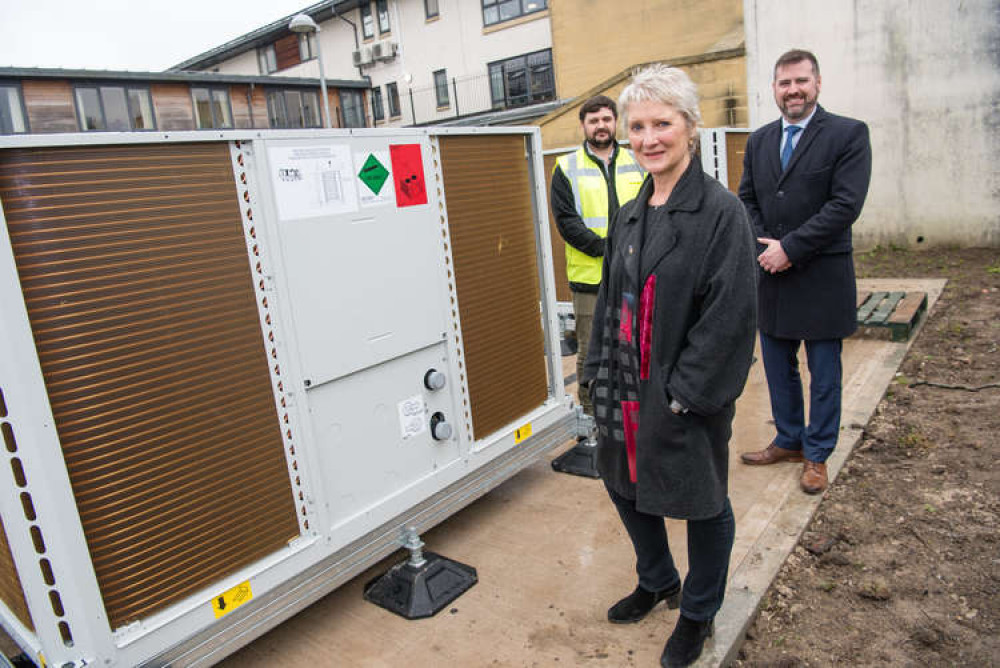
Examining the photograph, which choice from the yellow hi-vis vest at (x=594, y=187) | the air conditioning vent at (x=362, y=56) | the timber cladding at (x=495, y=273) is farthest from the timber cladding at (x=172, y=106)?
the timber cladding at (x=495, y=273)

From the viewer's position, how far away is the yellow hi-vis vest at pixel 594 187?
3.86 meters

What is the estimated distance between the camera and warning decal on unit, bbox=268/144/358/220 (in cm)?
240

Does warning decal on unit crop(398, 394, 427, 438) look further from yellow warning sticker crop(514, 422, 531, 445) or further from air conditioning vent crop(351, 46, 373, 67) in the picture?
air conditioning vent crop(351, 46, 373, 67)

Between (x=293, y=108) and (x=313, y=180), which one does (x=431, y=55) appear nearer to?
(x=293, y=108)

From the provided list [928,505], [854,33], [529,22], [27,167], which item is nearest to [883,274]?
[854,33]

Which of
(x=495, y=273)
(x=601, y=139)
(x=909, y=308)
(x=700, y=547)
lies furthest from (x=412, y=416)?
(x=909, y=308)

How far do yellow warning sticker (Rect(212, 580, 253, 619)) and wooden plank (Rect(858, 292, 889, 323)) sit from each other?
5.45m

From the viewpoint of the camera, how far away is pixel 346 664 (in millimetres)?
2508

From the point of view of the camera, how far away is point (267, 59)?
3297 centimetres

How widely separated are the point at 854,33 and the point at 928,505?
997 centimetres

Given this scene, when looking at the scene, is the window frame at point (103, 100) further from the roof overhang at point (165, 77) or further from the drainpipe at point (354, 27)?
the drainpipe at point (354, 27)

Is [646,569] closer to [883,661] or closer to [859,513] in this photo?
[883,661]

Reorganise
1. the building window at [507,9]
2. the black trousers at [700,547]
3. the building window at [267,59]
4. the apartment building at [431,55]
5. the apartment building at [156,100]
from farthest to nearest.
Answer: the building window at [267,59], the apartment building at [431,55], the building window at [507,9], the apartment building at [156,100], the black trousers at [700,547]

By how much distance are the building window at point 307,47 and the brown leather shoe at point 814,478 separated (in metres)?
32.0
